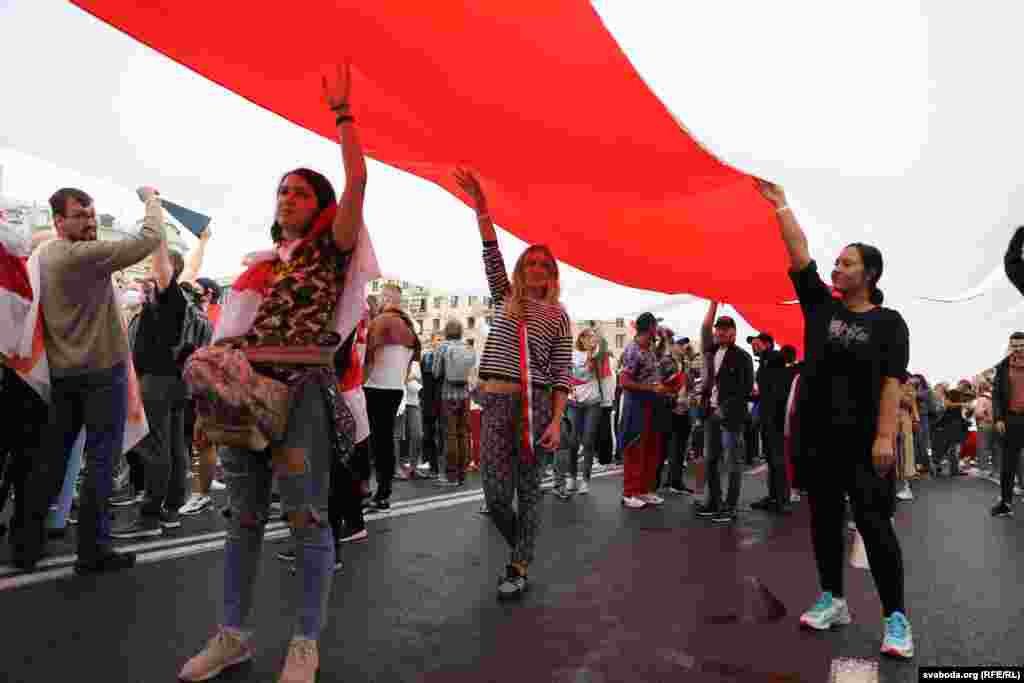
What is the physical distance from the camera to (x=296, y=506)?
2.55 metres

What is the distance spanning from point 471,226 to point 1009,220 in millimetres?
2839

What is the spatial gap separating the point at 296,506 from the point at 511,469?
4.94 ft

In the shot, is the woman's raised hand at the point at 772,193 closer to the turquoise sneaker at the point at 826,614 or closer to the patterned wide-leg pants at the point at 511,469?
the patterned wide-leg pants at the point at 511,469

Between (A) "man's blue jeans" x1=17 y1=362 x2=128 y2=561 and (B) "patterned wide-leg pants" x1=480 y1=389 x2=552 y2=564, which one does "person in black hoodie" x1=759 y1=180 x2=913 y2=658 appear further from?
(A) "man's blue jeans" x1=17 y1=362 x2=128 y2=561

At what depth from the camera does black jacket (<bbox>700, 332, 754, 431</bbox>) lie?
714 centimetres

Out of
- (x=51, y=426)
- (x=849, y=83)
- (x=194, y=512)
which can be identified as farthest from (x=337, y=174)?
(x=194, y=512)

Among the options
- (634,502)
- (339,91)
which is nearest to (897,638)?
(339,91)

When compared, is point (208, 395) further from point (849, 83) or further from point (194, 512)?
point (194, 512)

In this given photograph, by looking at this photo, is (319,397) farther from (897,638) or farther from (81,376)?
(897,638)

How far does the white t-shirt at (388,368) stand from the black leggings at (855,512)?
3.74m

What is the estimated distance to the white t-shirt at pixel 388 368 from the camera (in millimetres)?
6273

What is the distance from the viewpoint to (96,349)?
405cm

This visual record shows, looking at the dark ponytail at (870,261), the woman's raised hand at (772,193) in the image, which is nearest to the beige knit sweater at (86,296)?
the woman's raised hand at (772,193)

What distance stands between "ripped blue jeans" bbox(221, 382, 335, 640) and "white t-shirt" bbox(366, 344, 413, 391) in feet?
11.6
